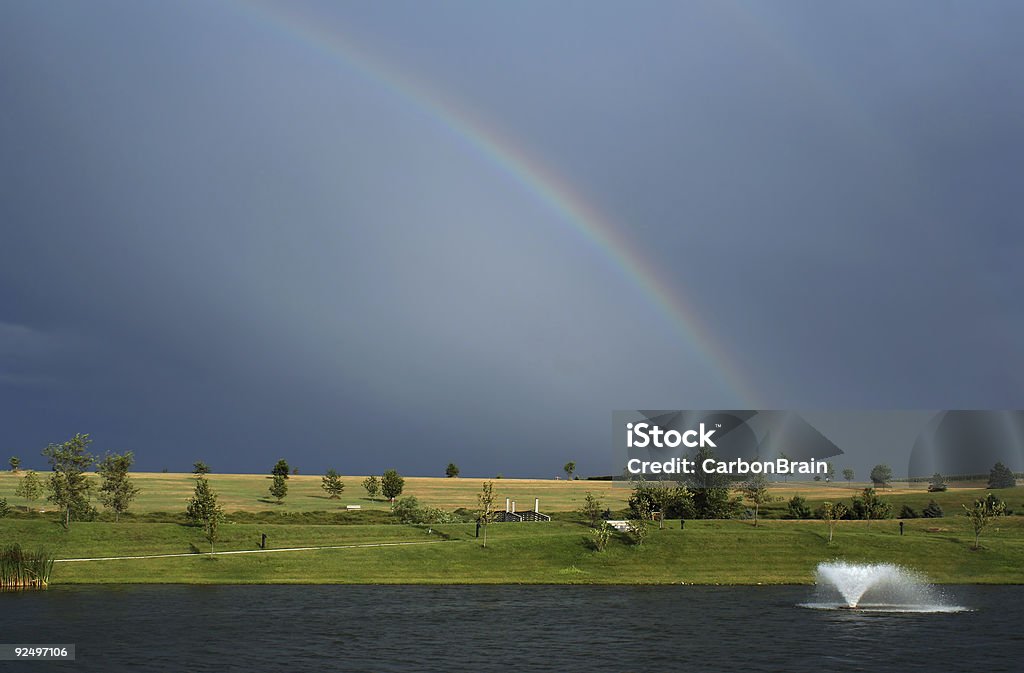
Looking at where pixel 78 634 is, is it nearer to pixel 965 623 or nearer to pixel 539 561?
pixel 539 561

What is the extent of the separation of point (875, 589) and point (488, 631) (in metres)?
43.6

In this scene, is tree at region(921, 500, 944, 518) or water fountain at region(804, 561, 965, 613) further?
tree at region(921, 500, 944, 518)

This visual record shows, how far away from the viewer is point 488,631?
185 feet

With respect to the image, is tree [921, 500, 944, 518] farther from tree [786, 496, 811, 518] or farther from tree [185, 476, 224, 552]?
tree [185, 476, 224, 552]

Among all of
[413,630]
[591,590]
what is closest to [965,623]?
[591,590]

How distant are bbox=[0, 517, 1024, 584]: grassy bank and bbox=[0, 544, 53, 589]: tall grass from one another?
2112 millimetres

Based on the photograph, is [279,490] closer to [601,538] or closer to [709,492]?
[709,492]

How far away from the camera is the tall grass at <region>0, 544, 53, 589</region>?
75.4 m

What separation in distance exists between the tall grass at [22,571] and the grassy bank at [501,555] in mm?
2112

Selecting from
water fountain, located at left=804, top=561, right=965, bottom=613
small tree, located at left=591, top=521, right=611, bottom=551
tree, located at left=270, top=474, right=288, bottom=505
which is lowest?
water fountain, located at left=804, top=561, right=965, bottom=613

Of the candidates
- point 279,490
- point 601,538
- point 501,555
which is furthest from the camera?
point 279,490

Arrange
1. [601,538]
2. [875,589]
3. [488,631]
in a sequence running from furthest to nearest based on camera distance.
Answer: [601,538] → [875,589] → [488,631]

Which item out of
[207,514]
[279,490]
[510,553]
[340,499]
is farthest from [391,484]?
[510,553]

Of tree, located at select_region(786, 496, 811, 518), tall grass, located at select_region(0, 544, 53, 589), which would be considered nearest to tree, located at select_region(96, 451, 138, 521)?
tall grass, located at select_region(0, 544, 53, 589)
